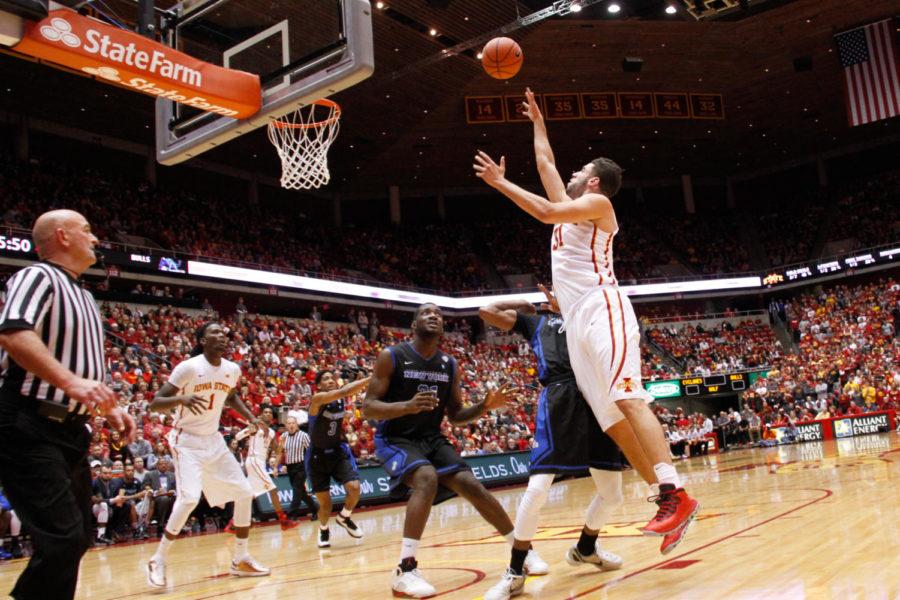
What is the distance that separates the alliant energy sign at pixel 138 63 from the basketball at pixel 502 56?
321cm

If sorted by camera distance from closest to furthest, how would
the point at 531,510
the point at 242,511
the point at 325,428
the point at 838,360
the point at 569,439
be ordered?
1. the point at 531,510
2. the point at 569,439
3. the point at 242,511
4. the point at 325,428
5. the point at 838,360

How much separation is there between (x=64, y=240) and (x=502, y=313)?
2.74 m

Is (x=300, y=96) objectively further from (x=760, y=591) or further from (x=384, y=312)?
(x=384, y=312)

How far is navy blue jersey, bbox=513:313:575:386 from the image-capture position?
503cm

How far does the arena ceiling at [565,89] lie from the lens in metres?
23.0

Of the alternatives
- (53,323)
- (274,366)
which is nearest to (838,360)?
(274,366)

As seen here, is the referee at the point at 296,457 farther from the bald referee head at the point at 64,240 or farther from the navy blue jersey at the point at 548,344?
the bald referee head at the point at 64,240

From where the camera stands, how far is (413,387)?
544 cm

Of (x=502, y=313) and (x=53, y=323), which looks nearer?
(x=53, y=323)

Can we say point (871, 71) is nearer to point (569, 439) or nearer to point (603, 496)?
point (603, 496)

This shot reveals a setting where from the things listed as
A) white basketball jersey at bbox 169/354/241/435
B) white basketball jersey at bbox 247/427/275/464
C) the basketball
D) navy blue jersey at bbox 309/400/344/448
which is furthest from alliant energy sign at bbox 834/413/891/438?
white basketball jersey at bbox 169/354/241/435

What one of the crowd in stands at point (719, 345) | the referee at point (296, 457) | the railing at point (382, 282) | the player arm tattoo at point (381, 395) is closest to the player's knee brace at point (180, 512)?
the player arm tattoo at point (381, 395)

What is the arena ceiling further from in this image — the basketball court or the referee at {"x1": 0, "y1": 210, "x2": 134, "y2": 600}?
the referee at {"x1": 0, "y1": 210, "x2": 134, "y2": 600}

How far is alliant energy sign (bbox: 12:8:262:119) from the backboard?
0.82ft
